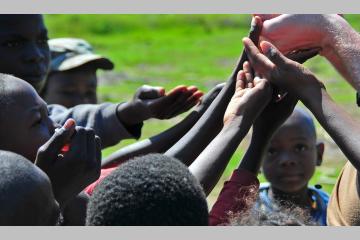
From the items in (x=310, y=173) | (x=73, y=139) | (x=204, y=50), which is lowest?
(x=204, y=50)

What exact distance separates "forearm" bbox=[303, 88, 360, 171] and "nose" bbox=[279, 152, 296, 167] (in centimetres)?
186

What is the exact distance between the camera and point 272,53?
312cm

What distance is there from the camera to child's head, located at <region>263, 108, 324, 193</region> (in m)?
4.89

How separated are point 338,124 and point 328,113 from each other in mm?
65

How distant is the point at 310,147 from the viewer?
16.4ft

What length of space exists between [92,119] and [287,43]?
1239 mm

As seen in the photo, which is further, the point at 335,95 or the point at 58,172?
the point at 335,95

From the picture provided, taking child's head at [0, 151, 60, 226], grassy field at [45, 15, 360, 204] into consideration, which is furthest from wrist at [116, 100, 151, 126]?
grassy field at [45, 15, 360, 204]

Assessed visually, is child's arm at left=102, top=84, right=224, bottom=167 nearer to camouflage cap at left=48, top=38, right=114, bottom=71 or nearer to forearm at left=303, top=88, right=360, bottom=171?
forearm at left=303, top=88, right=360, bottom=171

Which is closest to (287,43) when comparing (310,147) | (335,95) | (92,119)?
(92,119)

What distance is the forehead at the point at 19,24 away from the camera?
4.02 metres

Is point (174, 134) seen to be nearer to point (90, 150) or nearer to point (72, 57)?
point (90, 150)

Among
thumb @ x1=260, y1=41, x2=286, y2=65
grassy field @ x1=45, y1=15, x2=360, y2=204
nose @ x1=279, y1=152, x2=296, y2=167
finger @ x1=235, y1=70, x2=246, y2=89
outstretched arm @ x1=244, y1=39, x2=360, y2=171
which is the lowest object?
grassy field @ x1=45, y1=15, x2=360, y2=204

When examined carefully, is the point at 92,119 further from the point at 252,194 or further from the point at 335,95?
the point at 335,95
